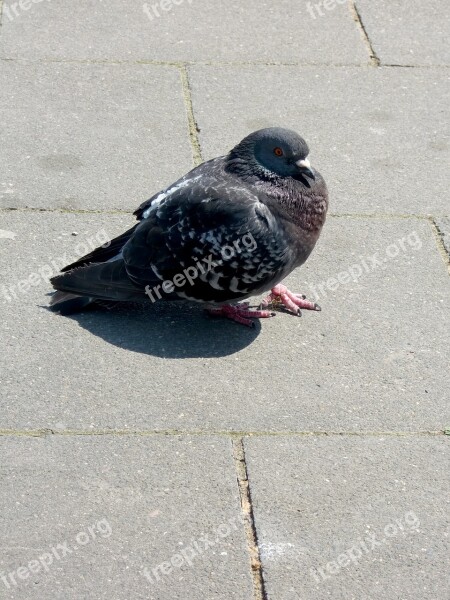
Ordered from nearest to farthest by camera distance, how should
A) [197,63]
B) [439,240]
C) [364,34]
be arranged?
[439,240], [197,63], [364,34]

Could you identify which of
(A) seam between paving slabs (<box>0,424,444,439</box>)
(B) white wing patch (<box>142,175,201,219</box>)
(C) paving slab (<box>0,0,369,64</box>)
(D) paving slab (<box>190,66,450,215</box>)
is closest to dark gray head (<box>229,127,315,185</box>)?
(B) white wing patch (<box>142,175,201,219</box>)

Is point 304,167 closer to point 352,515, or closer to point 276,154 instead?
point 276,154

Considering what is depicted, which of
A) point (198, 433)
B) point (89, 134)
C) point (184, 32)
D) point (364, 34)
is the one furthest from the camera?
point (364, 34)

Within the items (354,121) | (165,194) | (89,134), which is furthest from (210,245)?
(354,121)

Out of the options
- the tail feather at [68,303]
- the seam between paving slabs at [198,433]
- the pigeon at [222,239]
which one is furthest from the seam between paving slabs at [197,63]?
the seam between paving slabs at [198,433]

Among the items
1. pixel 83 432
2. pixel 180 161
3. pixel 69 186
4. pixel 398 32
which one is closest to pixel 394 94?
pixel 398 32

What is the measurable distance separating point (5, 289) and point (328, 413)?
199cm

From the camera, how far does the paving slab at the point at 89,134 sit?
6.64 meters

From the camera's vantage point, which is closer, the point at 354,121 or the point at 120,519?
the point at 120,519

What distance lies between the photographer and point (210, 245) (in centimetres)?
539

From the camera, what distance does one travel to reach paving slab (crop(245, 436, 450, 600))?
13.5 feet

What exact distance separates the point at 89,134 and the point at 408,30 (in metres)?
3.15

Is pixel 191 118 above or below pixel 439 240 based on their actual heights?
above

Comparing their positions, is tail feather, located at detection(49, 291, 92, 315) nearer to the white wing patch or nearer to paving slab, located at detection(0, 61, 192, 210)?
the white wing patch
